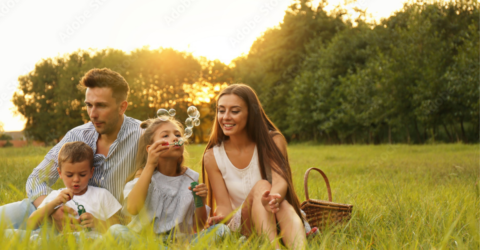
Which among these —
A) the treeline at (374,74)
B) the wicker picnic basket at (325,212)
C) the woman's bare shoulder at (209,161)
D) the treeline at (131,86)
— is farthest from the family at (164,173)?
the treeline at (131,86)

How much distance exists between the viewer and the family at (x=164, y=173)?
290 centimetres

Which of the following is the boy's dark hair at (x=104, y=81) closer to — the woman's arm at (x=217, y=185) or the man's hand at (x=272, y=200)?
the woman's arm at (x=217, y=185)

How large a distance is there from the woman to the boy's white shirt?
87 centimetres

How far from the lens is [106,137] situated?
3621mm

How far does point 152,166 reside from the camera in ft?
9.57

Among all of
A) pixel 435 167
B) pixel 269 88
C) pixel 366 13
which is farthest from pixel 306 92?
pixel 435 167

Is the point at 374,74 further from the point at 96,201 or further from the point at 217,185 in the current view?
the point at 96,201

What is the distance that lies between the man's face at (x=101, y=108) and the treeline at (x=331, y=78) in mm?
13728

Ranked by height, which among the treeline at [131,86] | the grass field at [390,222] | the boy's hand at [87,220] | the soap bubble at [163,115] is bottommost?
the grass field at [390,222]

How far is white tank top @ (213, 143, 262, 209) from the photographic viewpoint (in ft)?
11.3

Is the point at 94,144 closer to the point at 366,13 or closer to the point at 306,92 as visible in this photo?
the point at 306,92

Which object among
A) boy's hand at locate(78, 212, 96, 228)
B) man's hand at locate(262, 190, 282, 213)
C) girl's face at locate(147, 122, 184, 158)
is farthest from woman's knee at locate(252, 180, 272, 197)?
boy's hand at locate(78, 212, 96, 228)

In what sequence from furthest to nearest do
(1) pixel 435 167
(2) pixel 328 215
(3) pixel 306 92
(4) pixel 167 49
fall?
(4) pixel 167 49
(3) pixel 306 92
(1) pixel 435 167
(2) pixel 328 215

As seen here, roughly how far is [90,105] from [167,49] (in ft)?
102
